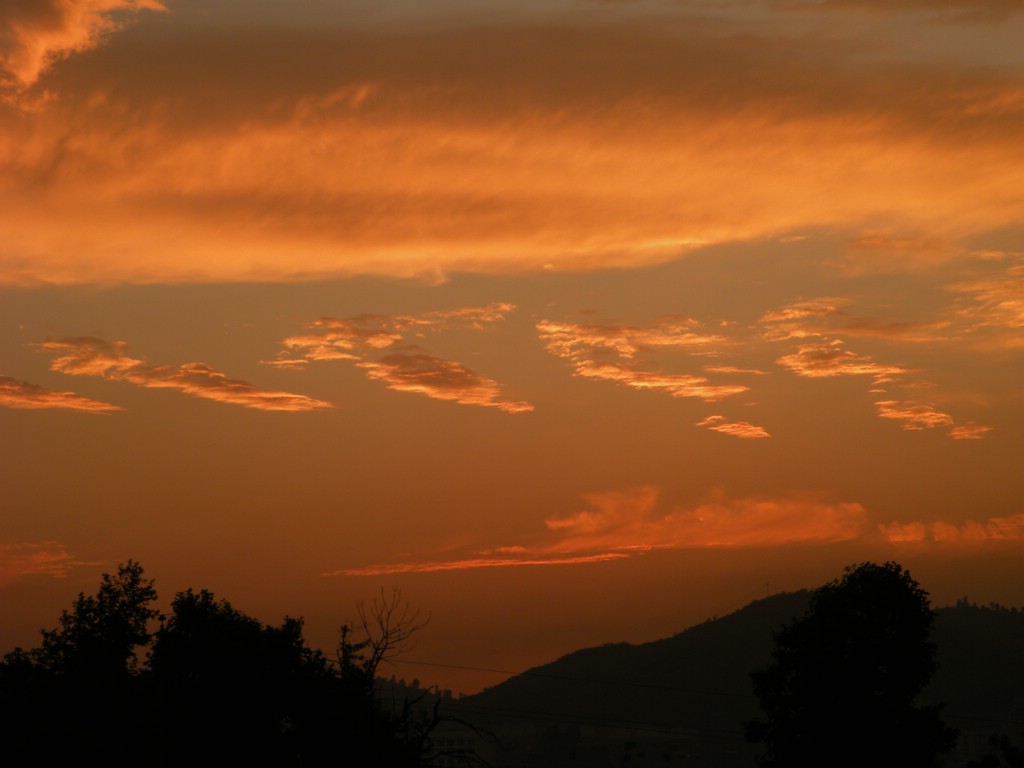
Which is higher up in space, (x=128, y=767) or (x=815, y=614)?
(x=815, y=614)

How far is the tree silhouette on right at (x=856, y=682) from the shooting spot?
58781 mm

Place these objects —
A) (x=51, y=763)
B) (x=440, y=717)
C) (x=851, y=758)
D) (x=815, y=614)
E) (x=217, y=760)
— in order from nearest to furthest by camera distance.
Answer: (x=440, y=717) < (x=51, y=763) < (x=217, y=760) < (x=851, y=758) < (x=815, y=614)

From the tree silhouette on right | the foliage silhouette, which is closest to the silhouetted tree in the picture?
the foliage silhouette

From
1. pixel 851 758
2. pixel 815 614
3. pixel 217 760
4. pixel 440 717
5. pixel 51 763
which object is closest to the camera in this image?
pixel 440 717

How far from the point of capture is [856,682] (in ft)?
197

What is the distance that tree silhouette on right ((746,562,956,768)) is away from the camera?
58.8 m

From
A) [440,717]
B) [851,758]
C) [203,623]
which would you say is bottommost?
[851,758]

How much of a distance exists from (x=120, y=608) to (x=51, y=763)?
464 inches

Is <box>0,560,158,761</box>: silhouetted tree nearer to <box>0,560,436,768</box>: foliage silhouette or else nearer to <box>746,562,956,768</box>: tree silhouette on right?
<box>0,560,436,768</box>: foliage silhouette

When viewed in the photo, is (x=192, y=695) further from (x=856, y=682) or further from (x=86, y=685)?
(x=856, y=682)

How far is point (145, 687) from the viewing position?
56531 millimetres

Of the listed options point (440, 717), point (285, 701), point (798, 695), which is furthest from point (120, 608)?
point (798, 695)

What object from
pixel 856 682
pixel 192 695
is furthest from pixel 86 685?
pixel 856 682

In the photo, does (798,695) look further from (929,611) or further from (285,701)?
(285,701)
